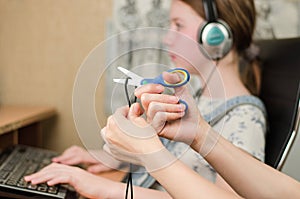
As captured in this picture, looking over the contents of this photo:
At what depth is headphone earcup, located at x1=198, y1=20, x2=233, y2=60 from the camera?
98cm

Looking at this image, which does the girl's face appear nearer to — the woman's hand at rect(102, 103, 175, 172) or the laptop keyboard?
the woman's hand at rect(102, 103, 175, 172)

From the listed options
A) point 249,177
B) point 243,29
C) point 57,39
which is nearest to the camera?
point 249,177

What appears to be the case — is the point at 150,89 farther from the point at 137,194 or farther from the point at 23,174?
the point at 23,174

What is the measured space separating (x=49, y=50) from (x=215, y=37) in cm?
79

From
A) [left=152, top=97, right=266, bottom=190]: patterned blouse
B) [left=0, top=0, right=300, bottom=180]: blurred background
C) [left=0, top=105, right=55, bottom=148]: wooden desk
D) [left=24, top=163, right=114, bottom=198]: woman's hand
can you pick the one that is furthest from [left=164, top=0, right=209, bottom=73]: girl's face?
[left=0, top=105, right=55, bottom=148]: wooden desk

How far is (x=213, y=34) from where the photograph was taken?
38.6 inches

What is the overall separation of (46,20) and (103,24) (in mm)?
230

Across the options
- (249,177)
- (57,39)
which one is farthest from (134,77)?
(57,39)

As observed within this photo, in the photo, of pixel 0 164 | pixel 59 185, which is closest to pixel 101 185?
pixel 59 185

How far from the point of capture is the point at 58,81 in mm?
1549

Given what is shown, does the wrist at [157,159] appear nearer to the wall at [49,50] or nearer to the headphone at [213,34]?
the headphone at [213,34]

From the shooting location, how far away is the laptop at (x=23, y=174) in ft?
2.63

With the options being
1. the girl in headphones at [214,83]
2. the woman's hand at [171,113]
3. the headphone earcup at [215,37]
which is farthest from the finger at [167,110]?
the headphone earcup at [215,37]

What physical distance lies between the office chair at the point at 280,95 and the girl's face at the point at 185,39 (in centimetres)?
21
